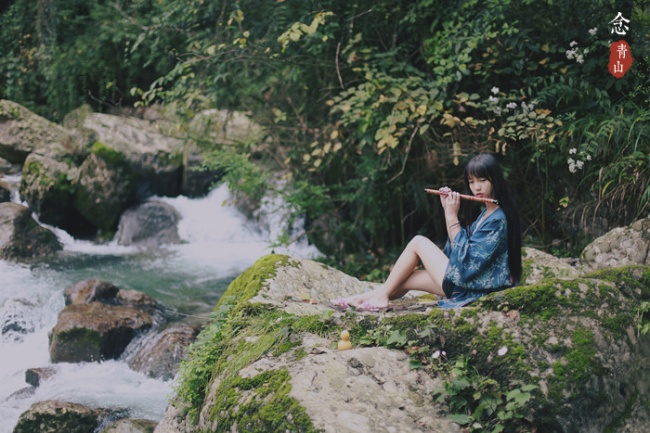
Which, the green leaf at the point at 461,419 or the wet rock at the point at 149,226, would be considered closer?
the green leaf at the point at 461,419

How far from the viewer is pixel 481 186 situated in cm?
346

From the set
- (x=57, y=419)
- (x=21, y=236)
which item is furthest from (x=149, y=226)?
(x=57, y=419)

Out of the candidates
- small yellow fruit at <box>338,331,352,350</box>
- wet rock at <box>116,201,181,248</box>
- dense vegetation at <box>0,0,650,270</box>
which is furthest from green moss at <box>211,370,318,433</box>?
wet rock at <box>116,201,181,248</box>

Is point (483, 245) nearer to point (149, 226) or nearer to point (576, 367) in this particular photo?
point (576, 367)

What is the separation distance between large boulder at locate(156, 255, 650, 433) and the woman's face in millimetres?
740

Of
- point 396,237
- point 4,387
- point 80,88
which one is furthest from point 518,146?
point 80,88

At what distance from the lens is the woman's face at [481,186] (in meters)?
3.45

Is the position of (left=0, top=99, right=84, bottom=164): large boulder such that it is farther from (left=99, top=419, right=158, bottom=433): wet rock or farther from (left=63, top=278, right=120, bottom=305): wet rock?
(left=99, top=419, right=158, bottom=433): wet rock

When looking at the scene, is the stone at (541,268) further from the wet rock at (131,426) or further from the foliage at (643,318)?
the wet rock at (131,426)

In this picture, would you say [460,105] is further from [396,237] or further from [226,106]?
[226,106]

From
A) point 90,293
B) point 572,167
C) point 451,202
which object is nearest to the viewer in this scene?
point 451,202

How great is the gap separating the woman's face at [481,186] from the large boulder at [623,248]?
5.53ft

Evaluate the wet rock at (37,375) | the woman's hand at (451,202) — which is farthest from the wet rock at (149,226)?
the woman's hand at (451,202)

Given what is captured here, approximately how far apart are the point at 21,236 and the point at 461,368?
7614 mm
